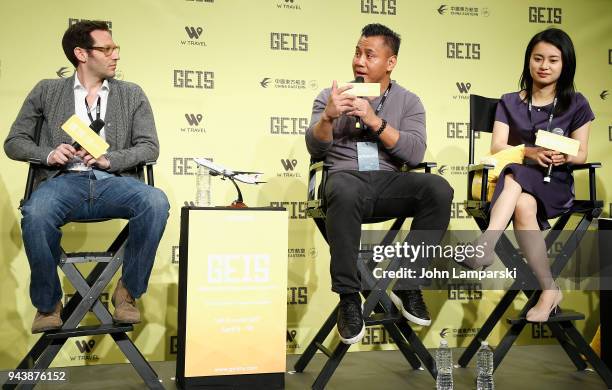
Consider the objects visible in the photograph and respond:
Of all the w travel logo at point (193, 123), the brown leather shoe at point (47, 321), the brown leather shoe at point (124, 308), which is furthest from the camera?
the w travel logo at point (193, 123)

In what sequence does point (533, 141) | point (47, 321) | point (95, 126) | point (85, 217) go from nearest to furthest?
point (47, 321) → point (85, 217) → point (95, 126) → point (533, 141)

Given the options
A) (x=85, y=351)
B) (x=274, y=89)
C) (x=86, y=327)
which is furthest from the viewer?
(x=274, y=89)

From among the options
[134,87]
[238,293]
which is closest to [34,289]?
[238,293]

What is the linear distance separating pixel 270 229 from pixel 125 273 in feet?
2.10

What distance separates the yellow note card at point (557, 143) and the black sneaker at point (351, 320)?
1.14 meters

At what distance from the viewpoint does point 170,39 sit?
364 centimetres

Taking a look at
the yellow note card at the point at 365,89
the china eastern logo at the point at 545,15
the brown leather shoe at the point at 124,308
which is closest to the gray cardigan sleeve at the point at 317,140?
the yellow note card at the point at 365,89

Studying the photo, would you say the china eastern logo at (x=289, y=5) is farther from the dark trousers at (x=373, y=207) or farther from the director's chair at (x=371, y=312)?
the dark trousers at (x=373, y=207)

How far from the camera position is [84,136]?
275 cm

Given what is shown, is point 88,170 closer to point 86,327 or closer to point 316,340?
point 86,327

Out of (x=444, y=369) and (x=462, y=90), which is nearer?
(x=444, y=369)

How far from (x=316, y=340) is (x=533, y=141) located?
1481 mm

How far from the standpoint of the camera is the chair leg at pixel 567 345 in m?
3.03

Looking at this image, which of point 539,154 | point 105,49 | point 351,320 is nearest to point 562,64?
point 539,154
